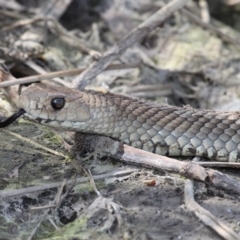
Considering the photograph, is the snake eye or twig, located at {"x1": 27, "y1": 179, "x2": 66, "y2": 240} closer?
twig, located at {"x1": 27, "y1": 179, "x2": 66, "y2": 240}

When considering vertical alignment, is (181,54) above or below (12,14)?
below

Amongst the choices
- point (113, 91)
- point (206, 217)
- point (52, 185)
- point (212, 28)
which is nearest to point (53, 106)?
point (52, 185)

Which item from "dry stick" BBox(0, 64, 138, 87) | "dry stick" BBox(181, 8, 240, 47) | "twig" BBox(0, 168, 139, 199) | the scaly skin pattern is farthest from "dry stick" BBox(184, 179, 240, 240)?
"dry stick" BBox(181, 8, 240, 47)

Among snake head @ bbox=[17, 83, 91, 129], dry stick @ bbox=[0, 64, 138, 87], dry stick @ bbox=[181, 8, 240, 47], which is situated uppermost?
snake head @ bbox=[17, 83, 91, 129]

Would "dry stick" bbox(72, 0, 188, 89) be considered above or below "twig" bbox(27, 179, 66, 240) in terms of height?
above

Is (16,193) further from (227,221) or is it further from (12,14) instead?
(12,14)

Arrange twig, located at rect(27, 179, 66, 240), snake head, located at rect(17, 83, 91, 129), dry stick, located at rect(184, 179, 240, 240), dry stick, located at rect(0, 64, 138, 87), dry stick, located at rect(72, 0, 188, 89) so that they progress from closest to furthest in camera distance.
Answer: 1. dry stick, located at rect(184, 179, 240, 240)
2. twig, located at rect(27, 179, 66, 240)
3. snake head, located at rect(17, 83, 91, 129)
4. dry stick, located at rect(0, 64, 138, 87)
5. dry stick, located at rect(72, 0, 188, 89)

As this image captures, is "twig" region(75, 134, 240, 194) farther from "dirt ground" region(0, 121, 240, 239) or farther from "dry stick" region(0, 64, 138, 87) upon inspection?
"dry stick" region(0, 64, 138, 87)

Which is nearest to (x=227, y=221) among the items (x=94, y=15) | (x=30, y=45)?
(x=30, y=45)
